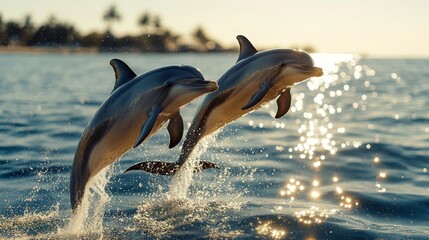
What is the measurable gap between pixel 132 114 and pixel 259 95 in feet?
5.33

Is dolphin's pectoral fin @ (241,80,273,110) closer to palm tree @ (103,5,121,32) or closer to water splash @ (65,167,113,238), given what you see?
water splash @ (65,167,113,238)

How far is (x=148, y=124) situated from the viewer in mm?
6938

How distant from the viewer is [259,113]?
82.5 ft

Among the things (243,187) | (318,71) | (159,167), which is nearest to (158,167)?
(159,167)

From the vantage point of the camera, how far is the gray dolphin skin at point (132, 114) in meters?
7.09

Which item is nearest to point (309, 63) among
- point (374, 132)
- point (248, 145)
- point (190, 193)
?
point (190, 193)

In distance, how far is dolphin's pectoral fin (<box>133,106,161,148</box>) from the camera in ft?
22.3

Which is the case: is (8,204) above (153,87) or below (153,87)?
below

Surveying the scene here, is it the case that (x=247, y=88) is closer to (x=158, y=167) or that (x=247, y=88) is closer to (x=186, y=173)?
(x=158, y=167)

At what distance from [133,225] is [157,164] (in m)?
1.24

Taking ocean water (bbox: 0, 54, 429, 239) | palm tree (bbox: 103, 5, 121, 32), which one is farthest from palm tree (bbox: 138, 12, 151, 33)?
ocean water (bbox: 0, 54, 429, 239)

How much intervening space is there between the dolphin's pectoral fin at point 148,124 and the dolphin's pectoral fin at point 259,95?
121 centimetres

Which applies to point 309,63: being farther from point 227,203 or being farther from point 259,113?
point 259,113

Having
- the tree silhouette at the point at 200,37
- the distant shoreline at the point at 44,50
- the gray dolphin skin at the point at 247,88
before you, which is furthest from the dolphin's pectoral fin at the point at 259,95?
the tree silhouette at the point at 200,37
